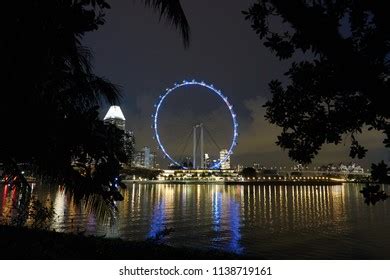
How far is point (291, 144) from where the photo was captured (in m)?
5.43

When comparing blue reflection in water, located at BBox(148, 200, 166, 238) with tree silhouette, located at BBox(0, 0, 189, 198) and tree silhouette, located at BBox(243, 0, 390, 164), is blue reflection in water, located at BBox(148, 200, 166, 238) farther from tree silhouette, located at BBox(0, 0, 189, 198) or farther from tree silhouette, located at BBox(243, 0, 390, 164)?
tree silhouette, located at BBox(243, 0, 390, 164)

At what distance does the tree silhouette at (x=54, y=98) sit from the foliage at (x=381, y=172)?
13.0 ft

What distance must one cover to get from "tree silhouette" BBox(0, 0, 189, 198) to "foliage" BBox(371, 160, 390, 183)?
3978 millimetres

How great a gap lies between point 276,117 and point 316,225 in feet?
91.8

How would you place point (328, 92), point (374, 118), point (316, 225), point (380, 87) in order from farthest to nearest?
point (316, 225), point (328, 92), point (374, 118), point (380, 87)

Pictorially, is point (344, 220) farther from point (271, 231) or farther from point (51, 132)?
point (51, 132)

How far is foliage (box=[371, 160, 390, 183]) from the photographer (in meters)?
4.36

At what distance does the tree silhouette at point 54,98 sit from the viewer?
690 centimetres

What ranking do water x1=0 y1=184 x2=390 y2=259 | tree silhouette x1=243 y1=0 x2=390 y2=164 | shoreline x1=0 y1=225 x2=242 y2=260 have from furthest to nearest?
water x1=0 y1=184 x2=390 y2=259 → shoreline x1=0 y1=225 x2=242 y2=260 → tree silhouette x1=243 y1=0 x2=390 y2=164

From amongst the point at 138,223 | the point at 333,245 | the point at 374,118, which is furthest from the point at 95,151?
the point at 138,223

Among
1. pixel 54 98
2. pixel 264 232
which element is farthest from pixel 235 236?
pixel 54 98

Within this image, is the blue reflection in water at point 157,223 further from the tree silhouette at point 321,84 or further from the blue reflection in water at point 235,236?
the tree silhouette at point 321,84

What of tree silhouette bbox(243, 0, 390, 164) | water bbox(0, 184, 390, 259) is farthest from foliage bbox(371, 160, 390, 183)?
water bbox(0, 184, 390, 259)

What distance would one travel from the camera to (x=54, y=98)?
8094 mm
